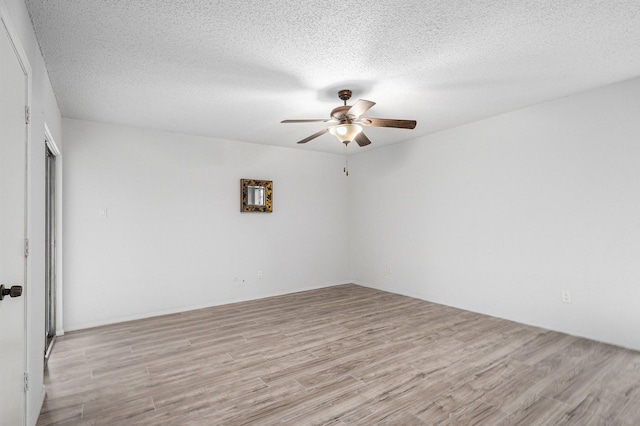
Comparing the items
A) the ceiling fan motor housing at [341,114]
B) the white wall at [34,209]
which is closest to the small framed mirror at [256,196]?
the ceiling fan motor housing at [341,114]

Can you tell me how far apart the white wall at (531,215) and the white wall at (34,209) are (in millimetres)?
4268

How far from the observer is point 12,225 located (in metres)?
1.54

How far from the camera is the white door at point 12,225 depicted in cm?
139

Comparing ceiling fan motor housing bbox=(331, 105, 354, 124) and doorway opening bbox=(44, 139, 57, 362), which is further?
doorway opening bbox=(44, 139, 57, 362)

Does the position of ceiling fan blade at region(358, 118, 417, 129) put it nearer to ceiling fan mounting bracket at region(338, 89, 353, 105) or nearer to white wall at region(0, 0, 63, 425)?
ceiling fan mounting bracket at region(338, 89, 353, 105)

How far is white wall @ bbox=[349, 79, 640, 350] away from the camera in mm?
3031

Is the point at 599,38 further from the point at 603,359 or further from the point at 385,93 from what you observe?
the point at 603,359

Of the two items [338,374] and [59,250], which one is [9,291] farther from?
[59,250]

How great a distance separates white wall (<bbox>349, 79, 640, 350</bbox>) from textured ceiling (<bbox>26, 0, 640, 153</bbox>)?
37 centimetres

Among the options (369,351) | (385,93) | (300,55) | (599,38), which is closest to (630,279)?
(599,38)

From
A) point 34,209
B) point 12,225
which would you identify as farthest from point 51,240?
point 12,225

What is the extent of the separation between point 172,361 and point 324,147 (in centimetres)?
378

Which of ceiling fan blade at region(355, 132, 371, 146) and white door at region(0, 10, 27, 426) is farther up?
ceiling fan blade at region(355, 132, 371, 146)

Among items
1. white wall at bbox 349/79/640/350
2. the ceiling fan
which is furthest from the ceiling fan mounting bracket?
white wall at bbox 349/79/640/350
